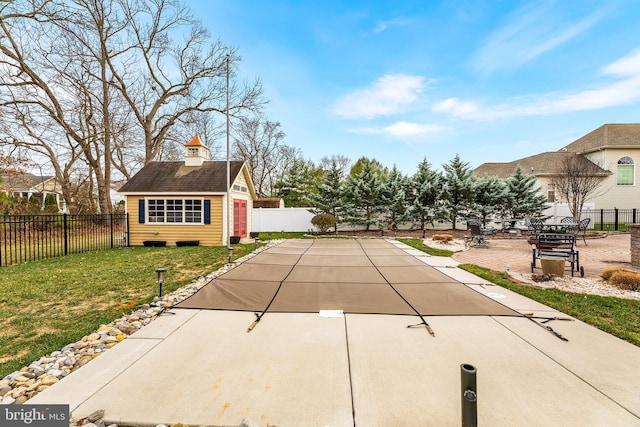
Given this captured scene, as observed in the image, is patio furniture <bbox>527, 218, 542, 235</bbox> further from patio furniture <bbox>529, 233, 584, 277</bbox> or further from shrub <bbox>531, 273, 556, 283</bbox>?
shrub <bbox>531, 273, 556, 283</bbox>

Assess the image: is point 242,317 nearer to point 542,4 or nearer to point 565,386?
point 565,386

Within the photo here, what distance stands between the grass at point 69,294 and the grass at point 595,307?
21.4 feet

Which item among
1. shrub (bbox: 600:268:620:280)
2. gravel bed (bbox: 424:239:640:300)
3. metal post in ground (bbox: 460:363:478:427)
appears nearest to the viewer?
metal post in ground (bbox: 460:363:478:427)

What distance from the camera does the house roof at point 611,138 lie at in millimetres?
21750

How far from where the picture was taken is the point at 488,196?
53.8 feet

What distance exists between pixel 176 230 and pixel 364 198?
1014cm

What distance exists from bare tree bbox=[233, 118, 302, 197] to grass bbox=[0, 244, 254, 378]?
25191mm

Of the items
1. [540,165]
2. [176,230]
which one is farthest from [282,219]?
[540,165]

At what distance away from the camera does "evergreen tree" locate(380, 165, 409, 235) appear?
16.5m

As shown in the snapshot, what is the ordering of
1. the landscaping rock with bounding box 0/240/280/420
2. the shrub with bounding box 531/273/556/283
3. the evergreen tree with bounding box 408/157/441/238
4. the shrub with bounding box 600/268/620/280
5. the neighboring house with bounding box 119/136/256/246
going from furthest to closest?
1. the evergreen tree with bounding box 408/157/441/238
2. the neighboring house with bounding box 119/136/256/246
3. the shrub with bounding box 531/273/556/283
4. the shrub with bounding box 600/268/620/280
5. the landscaping rock with bounding box 0/240/280/420

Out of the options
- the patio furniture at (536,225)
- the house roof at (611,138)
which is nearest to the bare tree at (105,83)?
the patio furniture at (536,225)

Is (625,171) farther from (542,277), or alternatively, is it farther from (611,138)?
(542,277)

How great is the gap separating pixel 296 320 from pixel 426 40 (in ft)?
40.0

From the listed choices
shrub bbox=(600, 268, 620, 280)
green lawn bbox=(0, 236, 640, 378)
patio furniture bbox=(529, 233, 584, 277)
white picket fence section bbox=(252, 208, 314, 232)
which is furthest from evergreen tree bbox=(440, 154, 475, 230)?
shrub bbox=(600, 268, 620, 280)
